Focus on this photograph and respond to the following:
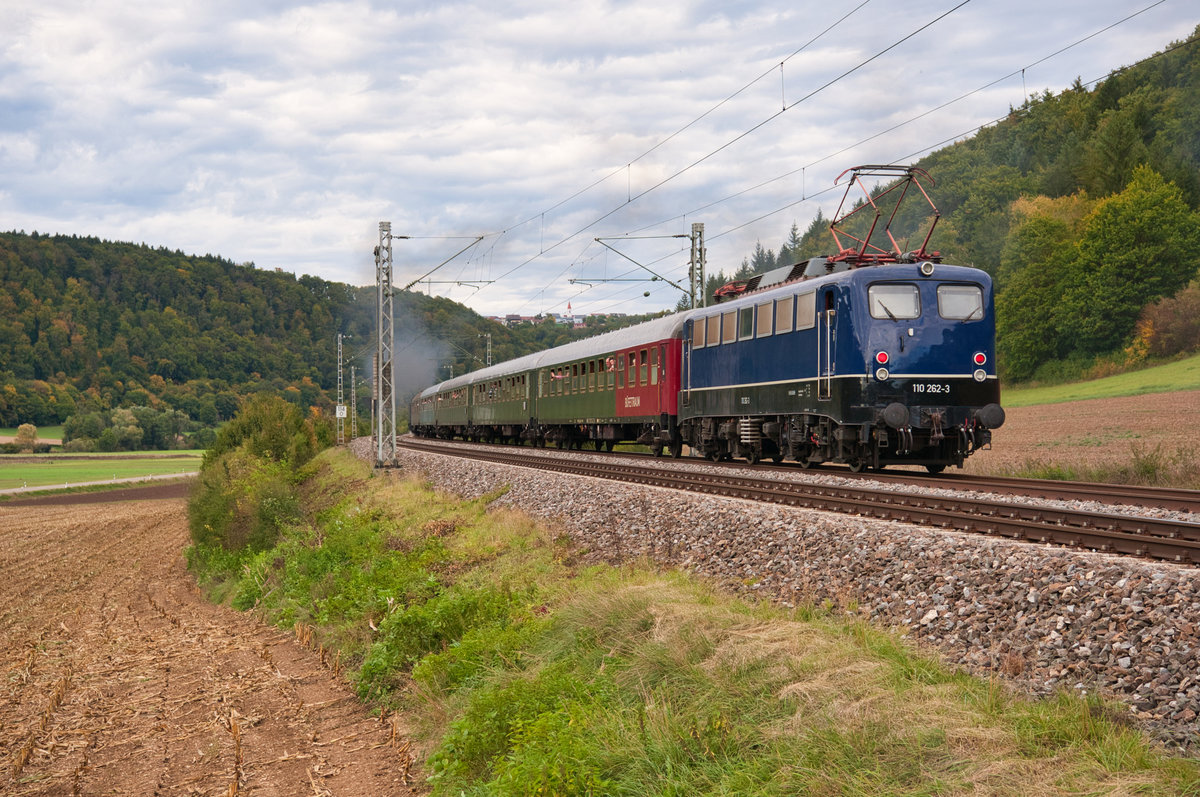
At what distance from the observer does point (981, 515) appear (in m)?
11.9

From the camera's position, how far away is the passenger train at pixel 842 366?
58.4 ft

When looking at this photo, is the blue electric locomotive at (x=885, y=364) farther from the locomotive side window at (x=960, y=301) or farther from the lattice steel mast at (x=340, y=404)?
the lattice steel mast at (x=340, y=404)

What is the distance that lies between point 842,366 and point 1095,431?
903 inches

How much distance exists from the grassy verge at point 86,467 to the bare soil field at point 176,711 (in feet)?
220

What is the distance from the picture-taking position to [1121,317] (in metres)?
60.6

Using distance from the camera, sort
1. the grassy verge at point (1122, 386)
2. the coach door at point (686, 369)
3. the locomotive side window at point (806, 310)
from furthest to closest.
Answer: the grassy verge at point (1122, 386)
the coach door at point (686, 369)
the locomotive side window at point (806, 310)

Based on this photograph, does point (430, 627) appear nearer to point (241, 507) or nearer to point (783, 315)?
point (783, 315)

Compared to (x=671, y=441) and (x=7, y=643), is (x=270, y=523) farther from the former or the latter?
(x=671, y=441)

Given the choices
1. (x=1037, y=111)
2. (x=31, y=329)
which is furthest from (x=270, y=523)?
(x=31, y=329)

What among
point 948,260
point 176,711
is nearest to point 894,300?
point 176,711

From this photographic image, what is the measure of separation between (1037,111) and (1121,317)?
37.8 meters

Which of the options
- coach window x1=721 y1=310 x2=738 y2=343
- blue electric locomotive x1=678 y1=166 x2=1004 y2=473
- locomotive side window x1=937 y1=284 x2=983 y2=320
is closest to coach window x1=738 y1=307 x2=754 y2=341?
coach window x1=721 y1=310 x2=738 y2=343

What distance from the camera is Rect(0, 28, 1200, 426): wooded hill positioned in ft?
199

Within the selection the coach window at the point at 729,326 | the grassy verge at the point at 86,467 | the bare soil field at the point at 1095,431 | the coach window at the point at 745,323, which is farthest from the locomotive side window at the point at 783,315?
the grassy verge at the point at 86,467
